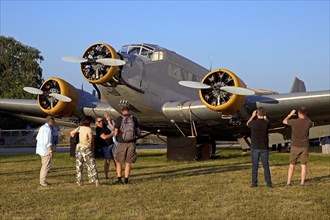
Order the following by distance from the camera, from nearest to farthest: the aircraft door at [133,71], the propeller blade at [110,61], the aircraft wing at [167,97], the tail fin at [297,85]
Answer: the propeller blade at [110,61] < the aircraft wing at [167,97] < the aircraft door at [133,71] < the tail fin at [297,85]

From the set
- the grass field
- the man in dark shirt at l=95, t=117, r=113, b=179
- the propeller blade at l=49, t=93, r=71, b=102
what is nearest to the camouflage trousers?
the grass field

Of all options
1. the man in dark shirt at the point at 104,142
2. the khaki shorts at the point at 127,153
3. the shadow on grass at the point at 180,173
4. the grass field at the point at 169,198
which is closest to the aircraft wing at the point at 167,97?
the shadow on grass at the point at 180,173

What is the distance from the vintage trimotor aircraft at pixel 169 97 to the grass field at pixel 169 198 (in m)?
3.77

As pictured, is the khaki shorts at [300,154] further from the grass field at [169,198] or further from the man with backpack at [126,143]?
the man with backpack at [126,143]

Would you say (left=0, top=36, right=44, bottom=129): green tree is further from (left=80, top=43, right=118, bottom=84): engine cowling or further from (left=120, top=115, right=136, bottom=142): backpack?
(left=120, top=115, right=136, bottom=142): backpack

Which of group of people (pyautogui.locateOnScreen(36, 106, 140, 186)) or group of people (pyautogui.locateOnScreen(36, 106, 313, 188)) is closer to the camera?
group of people (pyautogui.locateOnScreen(36, 106, 313, 188))

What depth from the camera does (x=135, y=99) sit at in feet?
52.9

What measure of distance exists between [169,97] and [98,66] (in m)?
3.49

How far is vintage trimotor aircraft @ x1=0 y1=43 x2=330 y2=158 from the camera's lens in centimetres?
1475

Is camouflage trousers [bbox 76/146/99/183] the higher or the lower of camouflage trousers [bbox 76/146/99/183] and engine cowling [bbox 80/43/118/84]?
the lower

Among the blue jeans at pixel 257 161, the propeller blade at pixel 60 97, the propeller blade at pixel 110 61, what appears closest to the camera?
the blue jeans at pixel 257 161

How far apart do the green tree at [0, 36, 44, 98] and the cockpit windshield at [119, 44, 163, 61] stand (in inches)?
1789

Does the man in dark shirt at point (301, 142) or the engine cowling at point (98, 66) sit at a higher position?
the engine cowling at point (98, 66)

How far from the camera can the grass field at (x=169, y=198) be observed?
6.48 meters
